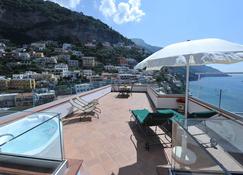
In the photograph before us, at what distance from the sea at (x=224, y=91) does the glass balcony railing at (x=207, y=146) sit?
1155 millimetres

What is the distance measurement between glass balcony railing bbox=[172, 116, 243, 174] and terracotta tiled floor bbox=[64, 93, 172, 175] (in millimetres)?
723

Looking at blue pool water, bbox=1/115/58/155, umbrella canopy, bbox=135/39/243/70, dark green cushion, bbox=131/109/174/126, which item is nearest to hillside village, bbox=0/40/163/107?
blue pool water, bbox=1/115/58/155

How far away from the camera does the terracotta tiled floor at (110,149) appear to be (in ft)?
9.05

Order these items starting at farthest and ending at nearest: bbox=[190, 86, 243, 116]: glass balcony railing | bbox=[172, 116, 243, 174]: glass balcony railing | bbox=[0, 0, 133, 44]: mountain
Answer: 1. bbox=[0, 0, 133, 44]: mountain
2. bbox=[190, 86, 243, 116]: glass balcony railing
3. bbox=[172, 116, 243, 174]: glass balcony railing

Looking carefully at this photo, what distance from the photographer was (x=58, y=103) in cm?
525

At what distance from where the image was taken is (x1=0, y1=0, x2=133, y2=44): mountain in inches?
2136

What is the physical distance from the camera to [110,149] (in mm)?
3389

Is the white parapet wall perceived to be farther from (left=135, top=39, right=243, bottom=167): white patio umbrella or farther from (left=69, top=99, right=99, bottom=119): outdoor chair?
(left=135, top=39, right=243, bottom=167): white patio umbrella

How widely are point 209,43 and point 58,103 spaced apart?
423 cm

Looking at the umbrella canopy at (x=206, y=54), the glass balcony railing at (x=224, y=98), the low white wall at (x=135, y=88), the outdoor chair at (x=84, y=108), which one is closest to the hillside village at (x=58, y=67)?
the low white wall at (x=135, y=88)

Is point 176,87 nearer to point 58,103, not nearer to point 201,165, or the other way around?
point 58,103

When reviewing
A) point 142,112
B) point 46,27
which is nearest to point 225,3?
point 142,112

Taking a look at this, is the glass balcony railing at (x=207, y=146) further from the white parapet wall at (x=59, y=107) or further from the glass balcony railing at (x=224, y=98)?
the white parapet wall at (x=59, y=107)

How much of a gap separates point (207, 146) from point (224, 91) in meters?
3.04
